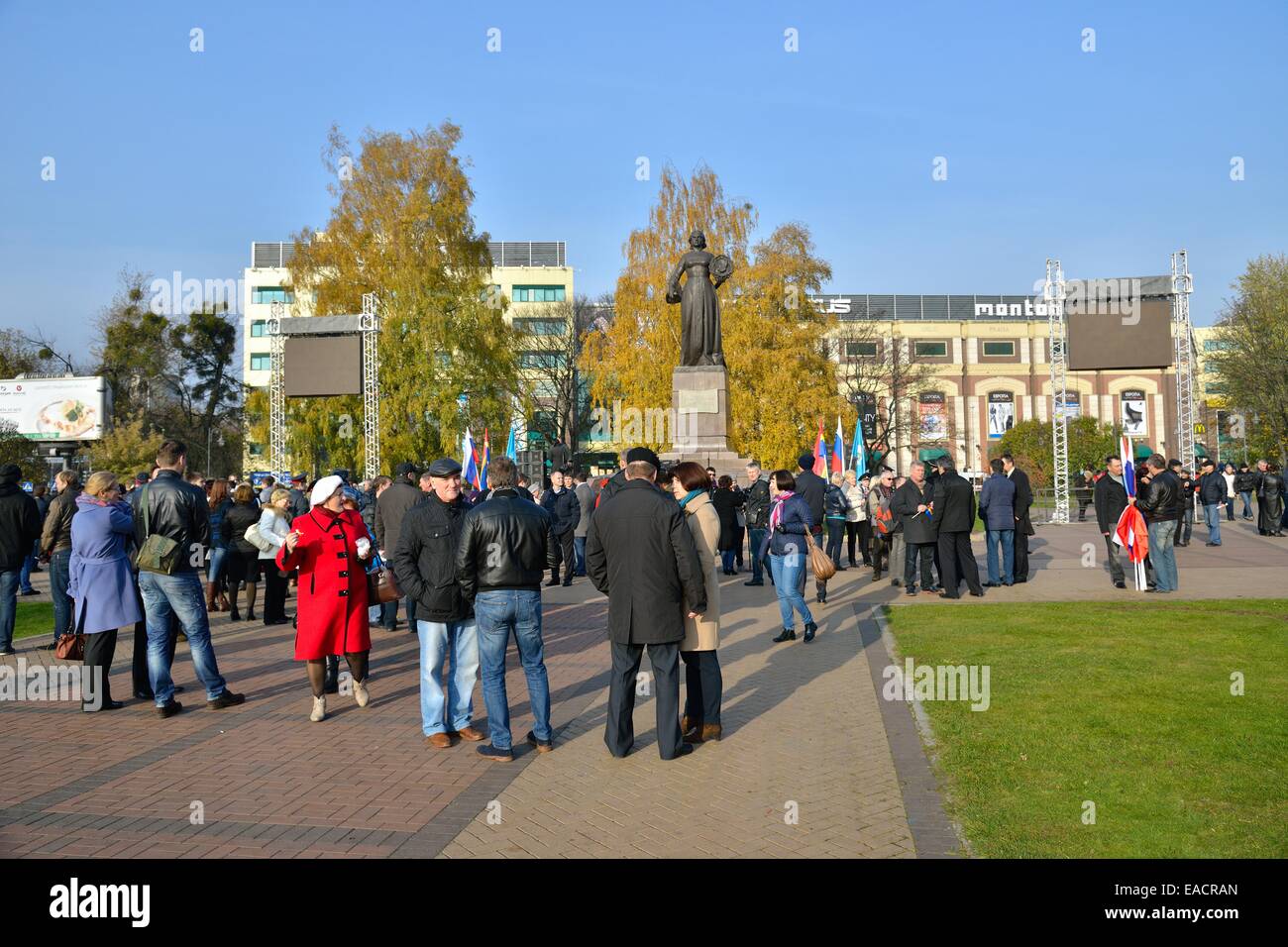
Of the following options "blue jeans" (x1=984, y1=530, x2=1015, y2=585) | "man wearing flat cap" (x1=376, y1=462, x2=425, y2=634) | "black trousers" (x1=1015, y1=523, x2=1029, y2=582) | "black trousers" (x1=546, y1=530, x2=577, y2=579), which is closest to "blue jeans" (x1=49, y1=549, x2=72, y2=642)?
"man wearing flat cap" (x1=376, y1=462, x2=425, y2=634)

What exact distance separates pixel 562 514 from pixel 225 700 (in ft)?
29.2

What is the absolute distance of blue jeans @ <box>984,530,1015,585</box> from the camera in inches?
615

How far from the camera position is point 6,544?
11094mm

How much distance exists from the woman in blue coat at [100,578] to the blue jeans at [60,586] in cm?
335

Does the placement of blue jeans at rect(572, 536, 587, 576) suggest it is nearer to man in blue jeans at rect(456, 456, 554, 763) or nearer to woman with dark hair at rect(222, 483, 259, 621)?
woman with dark hair at rect(222, 483, 259, 621)

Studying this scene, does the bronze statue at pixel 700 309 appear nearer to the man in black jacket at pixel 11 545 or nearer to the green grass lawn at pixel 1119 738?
the green grass lawn at pixel 1119 738

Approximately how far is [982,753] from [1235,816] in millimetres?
1520

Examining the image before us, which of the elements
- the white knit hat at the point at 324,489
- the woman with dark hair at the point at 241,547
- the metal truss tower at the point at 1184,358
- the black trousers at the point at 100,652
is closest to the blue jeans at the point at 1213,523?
the metal truss tower at the point at 1184,358

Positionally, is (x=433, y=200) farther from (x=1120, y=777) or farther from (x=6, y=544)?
(x=1120, y=777)

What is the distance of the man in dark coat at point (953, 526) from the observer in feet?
46.0

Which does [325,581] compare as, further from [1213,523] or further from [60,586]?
[1213,523]

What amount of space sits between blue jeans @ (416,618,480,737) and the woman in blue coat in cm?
294

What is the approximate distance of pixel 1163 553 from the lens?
14344 mm

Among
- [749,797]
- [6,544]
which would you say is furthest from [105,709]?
[749,797]
